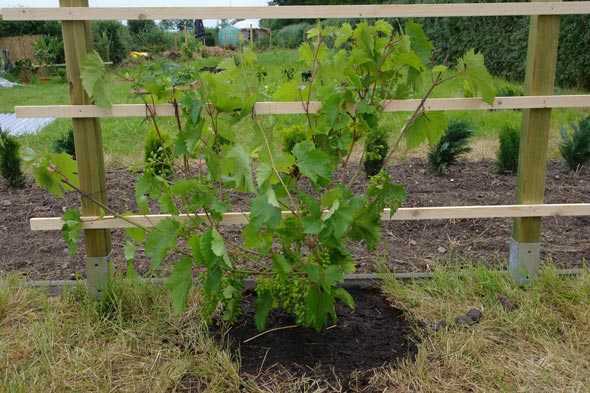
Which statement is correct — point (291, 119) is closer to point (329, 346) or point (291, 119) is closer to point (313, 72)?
point (313, 72)

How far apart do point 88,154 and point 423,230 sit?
200cm

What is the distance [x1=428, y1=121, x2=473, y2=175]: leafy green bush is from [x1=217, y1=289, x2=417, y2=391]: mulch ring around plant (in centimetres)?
A: 213

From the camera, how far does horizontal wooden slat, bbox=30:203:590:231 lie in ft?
8.24

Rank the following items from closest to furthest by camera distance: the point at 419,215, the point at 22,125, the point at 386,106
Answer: the point at 386,106 < the point at 419,215 < the point at 22,125

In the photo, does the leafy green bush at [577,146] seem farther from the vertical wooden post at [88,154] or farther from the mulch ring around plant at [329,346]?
the vertical wooden post at [88,154]

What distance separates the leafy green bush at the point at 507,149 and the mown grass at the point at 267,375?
77.1 inches

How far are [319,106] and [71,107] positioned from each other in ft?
3.30

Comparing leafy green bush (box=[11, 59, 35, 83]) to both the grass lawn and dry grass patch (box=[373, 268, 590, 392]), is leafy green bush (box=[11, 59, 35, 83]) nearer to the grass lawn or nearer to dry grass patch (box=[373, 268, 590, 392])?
the grass lawn

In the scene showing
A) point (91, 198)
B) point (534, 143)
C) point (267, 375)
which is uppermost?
point (534, 143)

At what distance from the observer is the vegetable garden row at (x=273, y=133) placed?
6.88 ft

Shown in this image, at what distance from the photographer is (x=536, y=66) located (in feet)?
8.55

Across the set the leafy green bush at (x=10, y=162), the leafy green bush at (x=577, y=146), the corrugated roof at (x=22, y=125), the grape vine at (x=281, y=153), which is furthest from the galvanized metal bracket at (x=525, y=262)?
the corrugated roof at (x=22, y=125)

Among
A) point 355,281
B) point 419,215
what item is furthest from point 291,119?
point 419,215

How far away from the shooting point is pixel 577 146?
14.9 ft
